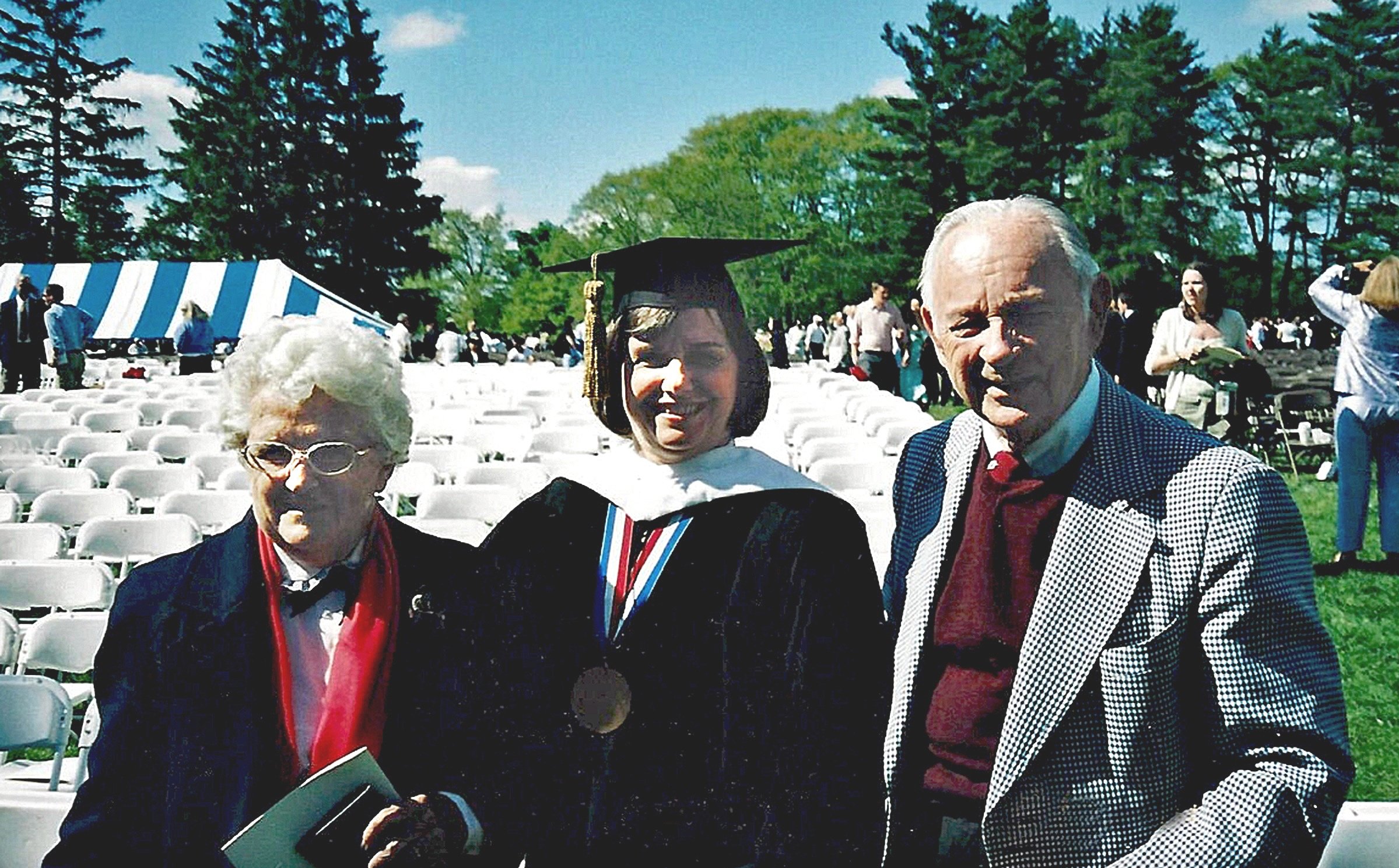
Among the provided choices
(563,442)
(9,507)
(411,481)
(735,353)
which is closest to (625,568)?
(735,353)

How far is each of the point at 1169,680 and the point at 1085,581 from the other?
0.17 metres

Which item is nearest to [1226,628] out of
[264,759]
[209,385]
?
[264,759]

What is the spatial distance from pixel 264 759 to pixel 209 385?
1360cm

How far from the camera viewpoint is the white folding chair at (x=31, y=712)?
3152 mm

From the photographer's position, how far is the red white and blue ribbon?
1739mm

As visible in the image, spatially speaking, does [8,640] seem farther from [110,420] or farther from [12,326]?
[12,326]

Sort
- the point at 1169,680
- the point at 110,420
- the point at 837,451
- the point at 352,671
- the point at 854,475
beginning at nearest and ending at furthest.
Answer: the point at 1169,680
the point at 352,671
the point at 854,475
the point at 837,451
the point at 110,420

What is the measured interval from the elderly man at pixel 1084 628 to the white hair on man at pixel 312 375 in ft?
3.28

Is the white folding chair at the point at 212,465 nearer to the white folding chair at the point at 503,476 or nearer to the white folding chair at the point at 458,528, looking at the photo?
the white folding chair at the point at 503,476

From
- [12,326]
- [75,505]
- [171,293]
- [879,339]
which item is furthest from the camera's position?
[171,293]

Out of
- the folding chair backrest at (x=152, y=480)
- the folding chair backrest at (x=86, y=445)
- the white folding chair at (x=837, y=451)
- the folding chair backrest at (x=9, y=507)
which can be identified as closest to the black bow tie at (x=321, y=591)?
the folding chair backrest at (x=9, y=507)

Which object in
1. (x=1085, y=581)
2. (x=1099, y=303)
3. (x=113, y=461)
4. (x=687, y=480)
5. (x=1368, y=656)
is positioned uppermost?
(x=1099, y=303)

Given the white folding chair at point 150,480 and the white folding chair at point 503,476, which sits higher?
the white folding chair at point 503,476

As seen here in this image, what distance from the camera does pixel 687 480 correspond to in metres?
1.79
